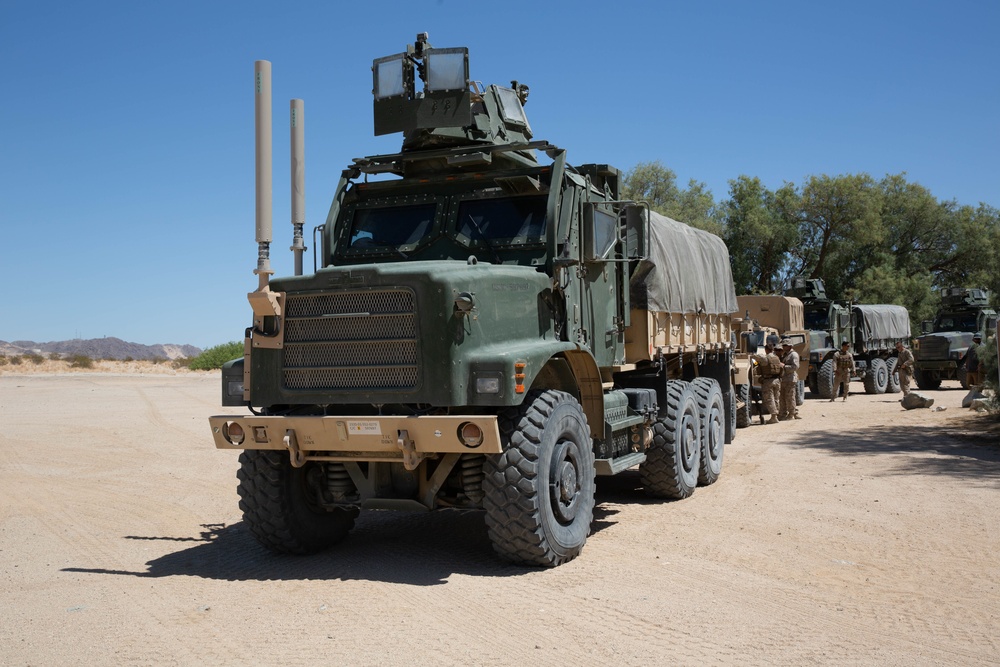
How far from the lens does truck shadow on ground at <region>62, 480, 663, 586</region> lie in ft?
21.5

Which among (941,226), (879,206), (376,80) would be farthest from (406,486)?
(941,226)

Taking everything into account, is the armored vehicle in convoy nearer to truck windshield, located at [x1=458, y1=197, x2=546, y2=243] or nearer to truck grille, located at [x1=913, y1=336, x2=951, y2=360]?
truck grille, located at [x1=913, y1=336, x2=951, y2=360]

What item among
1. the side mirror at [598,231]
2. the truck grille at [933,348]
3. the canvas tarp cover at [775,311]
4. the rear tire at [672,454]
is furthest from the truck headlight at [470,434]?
the truck grille at [933,348]

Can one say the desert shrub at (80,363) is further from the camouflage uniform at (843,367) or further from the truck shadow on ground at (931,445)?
the truck shadow on ground at (931,445)

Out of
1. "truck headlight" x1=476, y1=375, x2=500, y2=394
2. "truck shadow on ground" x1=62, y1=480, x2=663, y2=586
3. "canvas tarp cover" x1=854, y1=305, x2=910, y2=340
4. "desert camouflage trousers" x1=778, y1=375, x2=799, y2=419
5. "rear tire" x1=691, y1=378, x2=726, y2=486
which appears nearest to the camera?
"truck headlight" x1=476, y1=375, x2=500, y2=394

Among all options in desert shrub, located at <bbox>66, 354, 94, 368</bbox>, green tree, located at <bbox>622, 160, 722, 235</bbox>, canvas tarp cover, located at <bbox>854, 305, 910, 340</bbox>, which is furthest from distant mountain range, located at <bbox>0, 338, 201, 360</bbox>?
canvas tarp cover, located at <bbox>854, 305, 910, 340</bbox>

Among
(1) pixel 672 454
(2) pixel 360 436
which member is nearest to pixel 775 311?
(1) pixel 672 454

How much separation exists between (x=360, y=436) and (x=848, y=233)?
38216 mm

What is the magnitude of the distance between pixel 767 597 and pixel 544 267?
3.04 m

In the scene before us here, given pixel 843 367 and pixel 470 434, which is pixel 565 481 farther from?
pixel 843 367

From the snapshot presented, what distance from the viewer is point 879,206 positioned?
132ft

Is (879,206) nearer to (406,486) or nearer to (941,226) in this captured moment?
(941,226)

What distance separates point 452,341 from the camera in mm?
6137

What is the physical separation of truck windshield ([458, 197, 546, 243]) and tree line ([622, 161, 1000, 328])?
32.0 m
